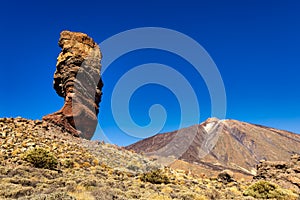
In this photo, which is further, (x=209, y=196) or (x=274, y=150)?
(x=274, y=150)

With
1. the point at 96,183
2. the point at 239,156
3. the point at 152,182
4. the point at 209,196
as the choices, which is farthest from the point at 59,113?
the point at 239,156

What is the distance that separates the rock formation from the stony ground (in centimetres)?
167

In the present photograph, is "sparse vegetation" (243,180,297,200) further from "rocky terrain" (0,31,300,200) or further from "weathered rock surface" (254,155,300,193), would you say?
"weathered rock surface" (254,155,300,193)

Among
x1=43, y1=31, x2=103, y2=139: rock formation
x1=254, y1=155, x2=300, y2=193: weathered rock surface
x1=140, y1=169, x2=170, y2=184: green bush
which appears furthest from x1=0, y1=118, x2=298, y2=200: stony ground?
x1=254, y1=155, x2=300, y2=193: weathered rock surface

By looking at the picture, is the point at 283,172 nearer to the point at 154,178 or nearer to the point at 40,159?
the point at 154,178

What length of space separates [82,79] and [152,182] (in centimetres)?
1657

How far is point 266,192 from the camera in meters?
19.1

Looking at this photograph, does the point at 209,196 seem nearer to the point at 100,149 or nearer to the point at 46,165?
the point at 46,165

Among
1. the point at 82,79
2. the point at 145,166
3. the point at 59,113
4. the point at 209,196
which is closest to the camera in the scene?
the point at 209,196

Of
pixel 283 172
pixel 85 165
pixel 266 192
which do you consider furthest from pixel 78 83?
pixel 283 172

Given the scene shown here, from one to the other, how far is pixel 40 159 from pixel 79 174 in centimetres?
317

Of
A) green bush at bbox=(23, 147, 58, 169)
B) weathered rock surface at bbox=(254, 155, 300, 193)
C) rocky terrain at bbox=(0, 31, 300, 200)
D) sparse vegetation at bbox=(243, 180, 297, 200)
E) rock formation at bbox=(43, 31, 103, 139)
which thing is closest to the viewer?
rocky terrain at bbox=(0, 31, 300, 200)

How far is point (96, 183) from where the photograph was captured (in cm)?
1407

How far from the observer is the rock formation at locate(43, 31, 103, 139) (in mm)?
29734
